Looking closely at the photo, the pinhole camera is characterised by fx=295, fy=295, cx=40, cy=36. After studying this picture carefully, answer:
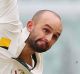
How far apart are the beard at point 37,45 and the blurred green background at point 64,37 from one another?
524 mm

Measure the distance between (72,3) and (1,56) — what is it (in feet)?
2.44

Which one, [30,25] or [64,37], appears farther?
[64,37]

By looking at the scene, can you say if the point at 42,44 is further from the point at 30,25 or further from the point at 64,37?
the point at 64,37

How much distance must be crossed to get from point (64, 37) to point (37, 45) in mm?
613

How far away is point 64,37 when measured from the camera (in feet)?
4.98

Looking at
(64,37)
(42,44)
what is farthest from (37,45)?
(64,37)

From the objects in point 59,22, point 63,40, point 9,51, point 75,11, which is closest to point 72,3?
point 75,11

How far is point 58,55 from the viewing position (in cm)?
150

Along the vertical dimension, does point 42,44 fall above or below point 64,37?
above

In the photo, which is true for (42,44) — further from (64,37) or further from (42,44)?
(64,37)

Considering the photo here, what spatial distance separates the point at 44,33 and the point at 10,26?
11 centimetres

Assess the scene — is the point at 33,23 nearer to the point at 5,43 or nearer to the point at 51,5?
the point at 5,43

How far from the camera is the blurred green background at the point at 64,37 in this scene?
1.48m

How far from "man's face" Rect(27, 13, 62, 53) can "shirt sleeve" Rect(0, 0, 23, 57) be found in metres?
0.05
